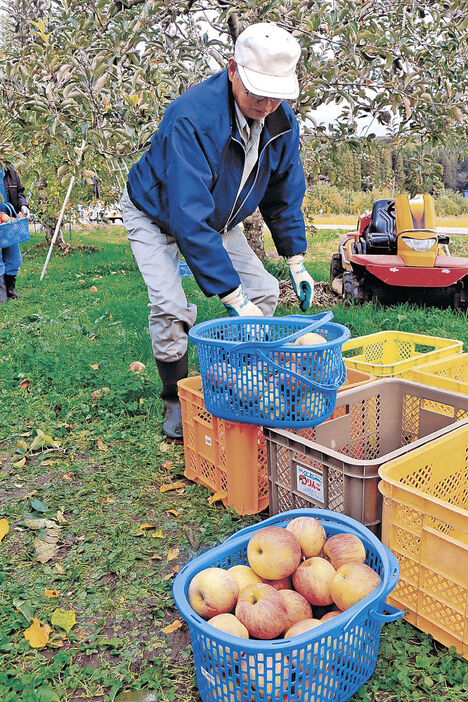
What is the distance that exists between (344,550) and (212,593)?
41cm

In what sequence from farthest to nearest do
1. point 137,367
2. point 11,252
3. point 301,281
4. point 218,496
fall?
point 11,252, point 137,367, point 301,281, point 218,496

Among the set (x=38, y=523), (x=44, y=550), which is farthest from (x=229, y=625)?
(x=38, y=523)

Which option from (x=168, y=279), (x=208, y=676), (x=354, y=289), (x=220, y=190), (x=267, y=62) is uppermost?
(x=267, y=62)

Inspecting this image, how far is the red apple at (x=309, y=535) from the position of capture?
176 centimetres

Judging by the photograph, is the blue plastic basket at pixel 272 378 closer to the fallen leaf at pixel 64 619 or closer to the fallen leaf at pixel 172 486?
the fallen leaf at pixel 172 486

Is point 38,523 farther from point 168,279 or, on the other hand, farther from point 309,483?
point 168,279

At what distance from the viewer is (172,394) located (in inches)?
131

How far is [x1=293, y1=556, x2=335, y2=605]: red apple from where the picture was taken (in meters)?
1.64

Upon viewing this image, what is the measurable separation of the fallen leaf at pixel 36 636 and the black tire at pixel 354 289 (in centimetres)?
444

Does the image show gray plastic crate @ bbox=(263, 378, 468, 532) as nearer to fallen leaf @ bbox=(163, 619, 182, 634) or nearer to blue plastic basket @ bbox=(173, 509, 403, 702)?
blue plastic basket @ bbox=(173, 509, 403, 702)

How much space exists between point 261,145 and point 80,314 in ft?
12.6

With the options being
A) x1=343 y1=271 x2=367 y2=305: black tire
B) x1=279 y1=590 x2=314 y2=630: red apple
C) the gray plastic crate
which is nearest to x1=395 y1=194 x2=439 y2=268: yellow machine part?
x1=343 y1=271 x2=367 y2=305: black tire

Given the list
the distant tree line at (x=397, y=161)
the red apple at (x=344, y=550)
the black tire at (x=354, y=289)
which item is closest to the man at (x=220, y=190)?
the red apple at (x=344, y=550)

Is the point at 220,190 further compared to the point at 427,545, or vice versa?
the point at 220,190
